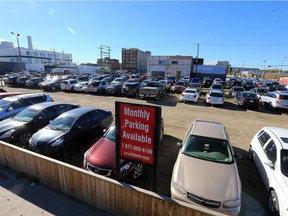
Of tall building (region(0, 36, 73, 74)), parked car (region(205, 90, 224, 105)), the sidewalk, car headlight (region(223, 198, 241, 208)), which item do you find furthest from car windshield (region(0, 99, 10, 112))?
tall building (region(0, 36, 73, 74))

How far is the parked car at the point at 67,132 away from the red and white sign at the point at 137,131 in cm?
323

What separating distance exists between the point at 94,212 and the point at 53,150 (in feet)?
9.18

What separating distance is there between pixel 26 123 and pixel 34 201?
4022mm

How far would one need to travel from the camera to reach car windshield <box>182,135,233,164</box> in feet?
14.6

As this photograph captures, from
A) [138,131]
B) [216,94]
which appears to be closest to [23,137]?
[138,131]

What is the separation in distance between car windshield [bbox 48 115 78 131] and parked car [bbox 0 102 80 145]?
1.33 metres

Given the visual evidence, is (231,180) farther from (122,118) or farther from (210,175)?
(122,118)

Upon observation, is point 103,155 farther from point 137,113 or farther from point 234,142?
point 234,142

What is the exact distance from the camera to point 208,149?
4695 mm

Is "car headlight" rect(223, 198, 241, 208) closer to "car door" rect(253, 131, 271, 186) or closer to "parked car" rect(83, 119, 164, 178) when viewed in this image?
"car door" rect(253, 131, 271, 186)

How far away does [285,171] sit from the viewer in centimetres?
393

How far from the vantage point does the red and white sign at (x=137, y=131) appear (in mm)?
3307

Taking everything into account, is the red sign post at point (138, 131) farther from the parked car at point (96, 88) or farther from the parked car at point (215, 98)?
the parked car at point (96, 88)

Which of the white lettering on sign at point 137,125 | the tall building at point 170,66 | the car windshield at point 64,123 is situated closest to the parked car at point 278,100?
the white lettering on sign at point 137,125
